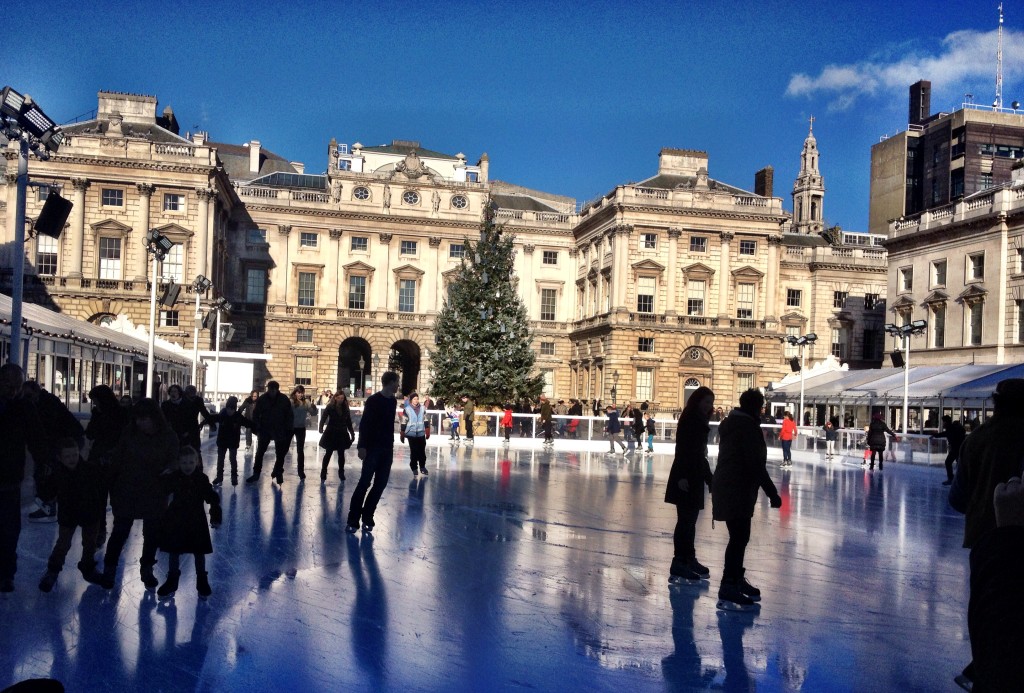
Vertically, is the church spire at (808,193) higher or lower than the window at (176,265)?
higher

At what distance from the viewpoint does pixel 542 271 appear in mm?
70500

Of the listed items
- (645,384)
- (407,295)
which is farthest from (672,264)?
(407,295)

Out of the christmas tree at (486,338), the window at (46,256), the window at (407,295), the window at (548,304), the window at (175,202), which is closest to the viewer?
the christmas tree at (486,338)

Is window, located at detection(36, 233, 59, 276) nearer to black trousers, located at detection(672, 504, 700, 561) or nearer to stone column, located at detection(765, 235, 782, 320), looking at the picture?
stone column, located at detection(765, 235, 782, 320)

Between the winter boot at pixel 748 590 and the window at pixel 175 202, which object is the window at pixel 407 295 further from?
the winter boot at pixel 748 590

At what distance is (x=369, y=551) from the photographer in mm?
10547

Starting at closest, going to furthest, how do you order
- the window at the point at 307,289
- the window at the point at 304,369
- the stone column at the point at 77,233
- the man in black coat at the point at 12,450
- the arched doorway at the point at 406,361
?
the man in black coat at the point at 12,450, the stone column at the point at 77,233, the window at the point at 304,369, the window at the point at 307,289, the arched doorway at the point at 406,361

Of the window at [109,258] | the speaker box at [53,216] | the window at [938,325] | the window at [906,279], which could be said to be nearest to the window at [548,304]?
the window at [906,279]

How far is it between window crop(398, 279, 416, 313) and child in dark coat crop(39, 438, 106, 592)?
59.5 meters

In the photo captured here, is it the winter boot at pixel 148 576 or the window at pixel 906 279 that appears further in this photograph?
the window at pixel 906 279

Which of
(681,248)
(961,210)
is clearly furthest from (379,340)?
(961,210)

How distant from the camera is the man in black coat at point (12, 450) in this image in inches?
302

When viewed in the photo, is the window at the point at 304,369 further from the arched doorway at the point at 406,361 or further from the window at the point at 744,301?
the window at the point at 744,301

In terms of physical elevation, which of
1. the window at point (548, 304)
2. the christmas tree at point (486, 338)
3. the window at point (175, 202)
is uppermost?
the window at point (175, 202)
